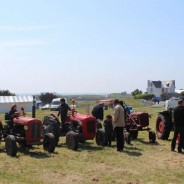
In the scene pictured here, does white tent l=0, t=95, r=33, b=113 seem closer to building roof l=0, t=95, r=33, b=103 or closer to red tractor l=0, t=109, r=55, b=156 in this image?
building roof l=0, t=95, r=33, b=103

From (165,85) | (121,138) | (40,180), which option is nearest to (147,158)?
(121,138)

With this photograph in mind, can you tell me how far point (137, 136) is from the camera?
14711 millimetres

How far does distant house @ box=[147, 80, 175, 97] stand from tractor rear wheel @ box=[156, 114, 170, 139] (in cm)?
9161

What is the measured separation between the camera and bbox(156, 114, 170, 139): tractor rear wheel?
548 inches

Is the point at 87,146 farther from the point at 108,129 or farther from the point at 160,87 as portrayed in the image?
the point at 160,87

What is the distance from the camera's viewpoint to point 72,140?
11.5 metres

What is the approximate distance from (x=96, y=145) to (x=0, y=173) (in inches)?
187

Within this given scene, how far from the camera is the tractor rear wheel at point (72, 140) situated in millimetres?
11414

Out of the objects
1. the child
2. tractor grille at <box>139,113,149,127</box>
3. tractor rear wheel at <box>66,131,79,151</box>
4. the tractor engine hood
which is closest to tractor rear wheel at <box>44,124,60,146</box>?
tractor rear wheel at <box>66,131,79,151</box>

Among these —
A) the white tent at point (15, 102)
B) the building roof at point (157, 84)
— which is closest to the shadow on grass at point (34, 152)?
the white tent at point (15, 102)

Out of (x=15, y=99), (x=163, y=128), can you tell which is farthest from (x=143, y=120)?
(x=15, y=99)

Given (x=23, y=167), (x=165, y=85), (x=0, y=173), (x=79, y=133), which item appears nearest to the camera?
(x=0, y=173)

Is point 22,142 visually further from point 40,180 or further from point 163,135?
point 163,135

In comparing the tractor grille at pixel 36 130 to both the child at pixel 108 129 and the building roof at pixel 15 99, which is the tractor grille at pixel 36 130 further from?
the building roof at pixel 15 99
